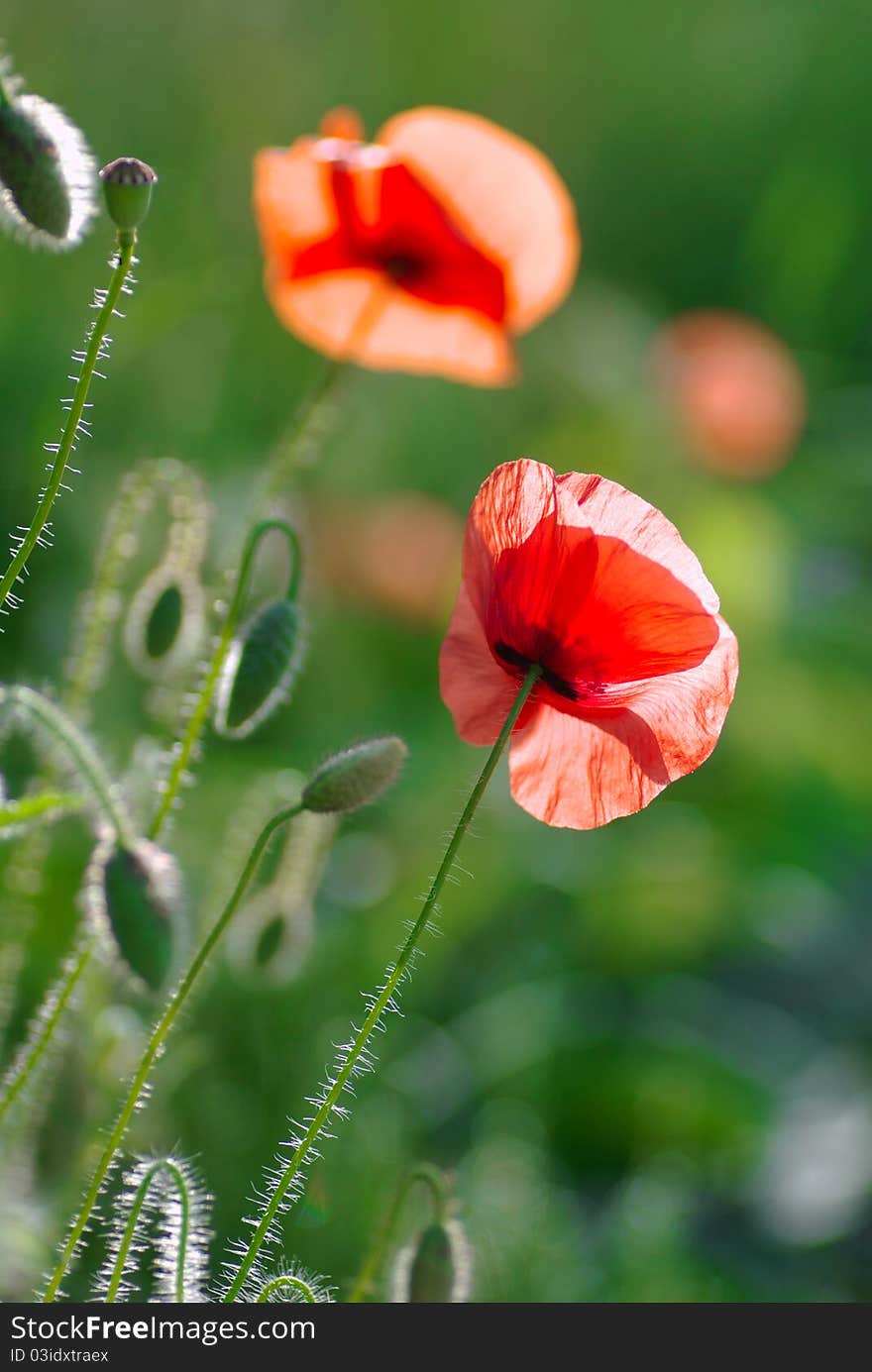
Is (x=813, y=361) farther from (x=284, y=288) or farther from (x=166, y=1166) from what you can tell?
(x=166, y=1166)

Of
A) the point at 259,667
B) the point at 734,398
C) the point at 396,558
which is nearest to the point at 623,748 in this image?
the point at 259,667

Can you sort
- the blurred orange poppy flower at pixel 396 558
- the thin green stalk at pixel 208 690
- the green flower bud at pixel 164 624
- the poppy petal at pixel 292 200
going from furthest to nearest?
the blurred orange poppy flower at pixel 396 558, the poppy petal at pixel 292 200, the green flower bud at pixel 164 624, the thin green stalk at pixel 208 690

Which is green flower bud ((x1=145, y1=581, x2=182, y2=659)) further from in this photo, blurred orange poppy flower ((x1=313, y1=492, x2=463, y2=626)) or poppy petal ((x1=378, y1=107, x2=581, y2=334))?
blurred orange poppy flower ((x1=313, y1=492, x2=463, y2=626))

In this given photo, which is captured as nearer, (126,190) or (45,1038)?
(126,190)

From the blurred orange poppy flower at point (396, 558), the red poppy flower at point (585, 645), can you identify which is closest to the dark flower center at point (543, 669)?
the red poppy flower at point (585, 645)

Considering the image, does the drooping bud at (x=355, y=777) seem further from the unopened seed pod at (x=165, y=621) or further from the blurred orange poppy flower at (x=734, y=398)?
the blurred orange poppy flower at (x=734, y=398)

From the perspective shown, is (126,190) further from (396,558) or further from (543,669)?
(396,558)

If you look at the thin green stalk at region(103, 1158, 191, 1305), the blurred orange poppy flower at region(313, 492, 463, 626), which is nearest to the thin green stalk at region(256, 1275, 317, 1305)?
the thin green stalk at region(103, 1158, 191, 1305)
